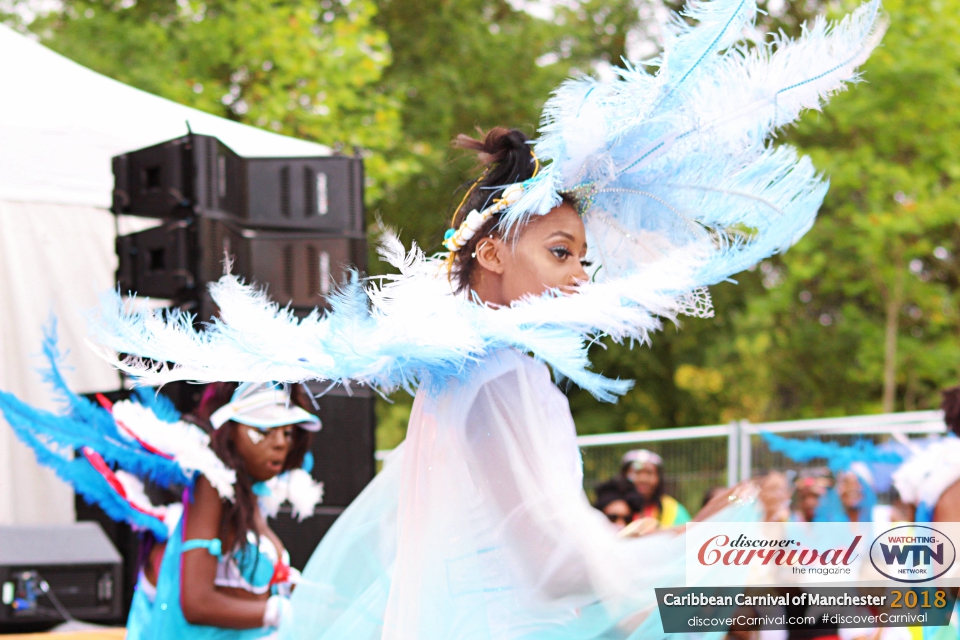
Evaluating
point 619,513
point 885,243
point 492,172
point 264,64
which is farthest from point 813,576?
point 885,243

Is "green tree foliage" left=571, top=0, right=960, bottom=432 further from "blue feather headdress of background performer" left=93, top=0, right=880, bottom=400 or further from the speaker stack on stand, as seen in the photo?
"blue feather headdress of background performer" left=93, top=0, right=880, bottom=400

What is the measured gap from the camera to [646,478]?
746 centimetres

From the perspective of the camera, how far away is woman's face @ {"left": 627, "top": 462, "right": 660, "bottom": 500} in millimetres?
7398

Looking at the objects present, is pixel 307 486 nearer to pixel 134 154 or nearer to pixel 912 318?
pixel 134 154

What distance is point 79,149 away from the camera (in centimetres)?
614

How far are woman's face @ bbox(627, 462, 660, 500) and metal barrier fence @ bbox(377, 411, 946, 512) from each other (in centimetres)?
35

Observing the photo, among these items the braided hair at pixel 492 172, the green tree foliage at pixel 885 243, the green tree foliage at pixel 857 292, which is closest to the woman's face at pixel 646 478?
the green tree foliage at pixel 857 292

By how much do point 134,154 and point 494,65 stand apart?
29.0 ft

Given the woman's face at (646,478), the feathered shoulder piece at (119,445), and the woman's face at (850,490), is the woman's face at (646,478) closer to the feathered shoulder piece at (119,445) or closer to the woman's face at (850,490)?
the woman's face at (850,490)

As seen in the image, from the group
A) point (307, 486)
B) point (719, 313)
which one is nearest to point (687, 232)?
point (307, 486)

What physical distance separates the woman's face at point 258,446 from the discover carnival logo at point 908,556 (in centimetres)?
193

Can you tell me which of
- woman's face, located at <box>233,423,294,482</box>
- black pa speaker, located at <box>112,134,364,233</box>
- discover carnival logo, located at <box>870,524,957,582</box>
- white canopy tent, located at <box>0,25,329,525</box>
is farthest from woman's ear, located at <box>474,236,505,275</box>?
white canopy tent, located at <box>0,25,329,525</box>

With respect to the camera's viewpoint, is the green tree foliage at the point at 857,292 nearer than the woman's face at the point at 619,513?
No

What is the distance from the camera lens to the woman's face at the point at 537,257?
2289 mm
